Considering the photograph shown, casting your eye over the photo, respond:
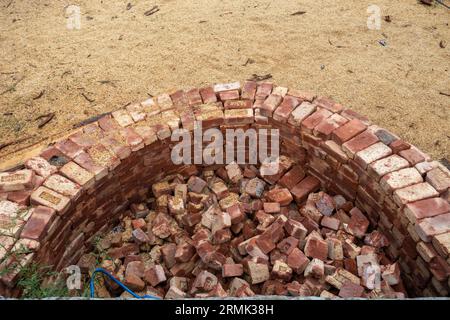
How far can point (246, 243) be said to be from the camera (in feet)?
10.6

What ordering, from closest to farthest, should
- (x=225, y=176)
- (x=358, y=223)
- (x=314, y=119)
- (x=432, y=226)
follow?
1. (x=432, y=226)
2. (x=358, y=223)
3. (x=314, y=119)
4. (x=225, y=176)

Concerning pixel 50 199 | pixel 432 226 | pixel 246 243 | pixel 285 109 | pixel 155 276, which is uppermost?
pixel 285 109

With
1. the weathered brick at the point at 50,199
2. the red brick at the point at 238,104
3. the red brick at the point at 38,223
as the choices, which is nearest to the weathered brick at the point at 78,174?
the weathered brick at the point at 50,199

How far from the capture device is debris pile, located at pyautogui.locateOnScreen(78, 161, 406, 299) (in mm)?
3045

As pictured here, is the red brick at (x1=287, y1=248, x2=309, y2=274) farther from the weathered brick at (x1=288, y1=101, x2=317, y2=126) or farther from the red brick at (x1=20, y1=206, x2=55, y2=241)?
the red brick at (x1=20, y1=206, x2=55, y2=241)

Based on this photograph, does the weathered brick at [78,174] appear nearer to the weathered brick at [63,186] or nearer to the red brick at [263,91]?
the weathered brick at [63,186]

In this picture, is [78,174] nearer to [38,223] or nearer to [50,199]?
[50,199]

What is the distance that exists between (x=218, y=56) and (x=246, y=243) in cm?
295

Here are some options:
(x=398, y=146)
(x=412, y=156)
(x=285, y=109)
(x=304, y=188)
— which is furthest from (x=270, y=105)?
(x=412, y=156)

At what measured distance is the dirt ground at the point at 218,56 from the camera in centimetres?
470

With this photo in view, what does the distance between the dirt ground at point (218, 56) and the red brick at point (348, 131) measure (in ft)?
3.73

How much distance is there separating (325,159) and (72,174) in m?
2.00

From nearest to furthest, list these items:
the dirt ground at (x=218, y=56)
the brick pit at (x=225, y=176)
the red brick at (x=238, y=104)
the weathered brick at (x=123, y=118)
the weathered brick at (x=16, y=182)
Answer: the brick pit at (x=225, y=176), the weathered brick at (x=16, y=182), the weathered brick at (x=123, y=118), the red brick at (x=238, y=104), the dirt ground at (x=218, y=56)

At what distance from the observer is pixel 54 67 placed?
5.38m
